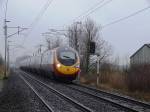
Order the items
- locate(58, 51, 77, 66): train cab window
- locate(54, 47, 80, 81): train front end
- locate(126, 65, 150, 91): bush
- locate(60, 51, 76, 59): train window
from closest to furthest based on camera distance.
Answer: locate(126, 65, 150, 91): bush
locate(54, 47, 80, 81): train front end
locate(58, 51, 77, 66): train cab window
locate(60, 51, 76, 59): train window

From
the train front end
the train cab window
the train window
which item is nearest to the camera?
the train front end

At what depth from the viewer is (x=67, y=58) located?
105 ft

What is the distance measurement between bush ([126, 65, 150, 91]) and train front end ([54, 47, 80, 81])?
783 centimetres

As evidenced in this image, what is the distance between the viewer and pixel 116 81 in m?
28.7

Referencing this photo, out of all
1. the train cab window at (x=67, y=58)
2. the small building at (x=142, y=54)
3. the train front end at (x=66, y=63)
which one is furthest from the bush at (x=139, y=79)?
the small building at (x=142, y=54)

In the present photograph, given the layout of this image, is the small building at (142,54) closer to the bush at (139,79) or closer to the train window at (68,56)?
the train window at (68,56)

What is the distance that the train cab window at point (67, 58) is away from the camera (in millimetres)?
32031

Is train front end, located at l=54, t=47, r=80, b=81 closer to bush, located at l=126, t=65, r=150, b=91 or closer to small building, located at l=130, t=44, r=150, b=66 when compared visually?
bush, located at l=126, t=65, r=150, b=91

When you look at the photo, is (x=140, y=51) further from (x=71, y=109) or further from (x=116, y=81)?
(x=71, y=109)

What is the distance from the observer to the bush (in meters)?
22.5

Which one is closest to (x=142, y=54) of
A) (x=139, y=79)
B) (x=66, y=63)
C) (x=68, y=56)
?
(x=68, y=56)

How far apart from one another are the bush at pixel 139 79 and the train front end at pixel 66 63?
7.83 metres

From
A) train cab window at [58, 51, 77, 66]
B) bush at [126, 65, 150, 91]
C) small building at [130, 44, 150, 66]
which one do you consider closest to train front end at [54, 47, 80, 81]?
train cab window at [58, 51, 77, 66]

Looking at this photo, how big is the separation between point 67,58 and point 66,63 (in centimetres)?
44
